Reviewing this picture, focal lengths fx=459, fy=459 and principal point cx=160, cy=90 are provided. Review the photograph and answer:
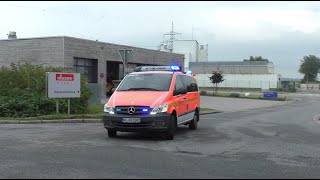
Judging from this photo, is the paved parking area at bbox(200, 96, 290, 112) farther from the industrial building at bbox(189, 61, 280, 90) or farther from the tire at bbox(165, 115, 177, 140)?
the industrial building at bbox(189, 61, 280, 90)

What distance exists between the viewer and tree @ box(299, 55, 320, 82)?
142m

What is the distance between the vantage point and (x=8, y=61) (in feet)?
119

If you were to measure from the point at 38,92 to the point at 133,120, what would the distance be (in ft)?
33.3

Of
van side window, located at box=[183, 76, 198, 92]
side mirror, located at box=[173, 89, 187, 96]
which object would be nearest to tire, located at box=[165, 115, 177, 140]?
side mirror, located at box=[173, 89, 187, 96]

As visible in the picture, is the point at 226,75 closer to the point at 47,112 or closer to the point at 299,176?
the point at 47,112

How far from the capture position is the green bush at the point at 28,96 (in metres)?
18.7

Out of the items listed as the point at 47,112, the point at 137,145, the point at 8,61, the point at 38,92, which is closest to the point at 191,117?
the point at 137,145

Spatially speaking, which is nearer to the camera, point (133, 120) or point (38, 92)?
point (133, 120)

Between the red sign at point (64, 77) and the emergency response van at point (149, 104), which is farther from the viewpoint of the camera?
the red sign at point (64, 77)

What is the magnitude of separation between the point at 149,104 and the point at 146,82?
→ 1466 mm

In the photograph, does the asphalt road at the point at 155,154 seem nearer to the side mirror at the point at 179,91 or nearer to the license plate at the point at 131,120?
the license plate at the point at 131,120

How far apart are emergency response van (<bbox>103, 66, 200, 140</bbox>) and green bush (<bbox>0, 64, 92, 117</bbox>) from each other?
22.0 ft

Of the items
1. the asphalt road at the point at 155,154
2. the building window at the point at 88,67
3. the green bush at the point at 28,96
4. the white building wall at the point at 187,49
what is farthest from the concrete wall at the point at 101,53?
the white building wall at the point at 187,49

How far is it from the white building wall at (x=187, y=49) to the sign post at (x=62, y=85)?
80.7m
